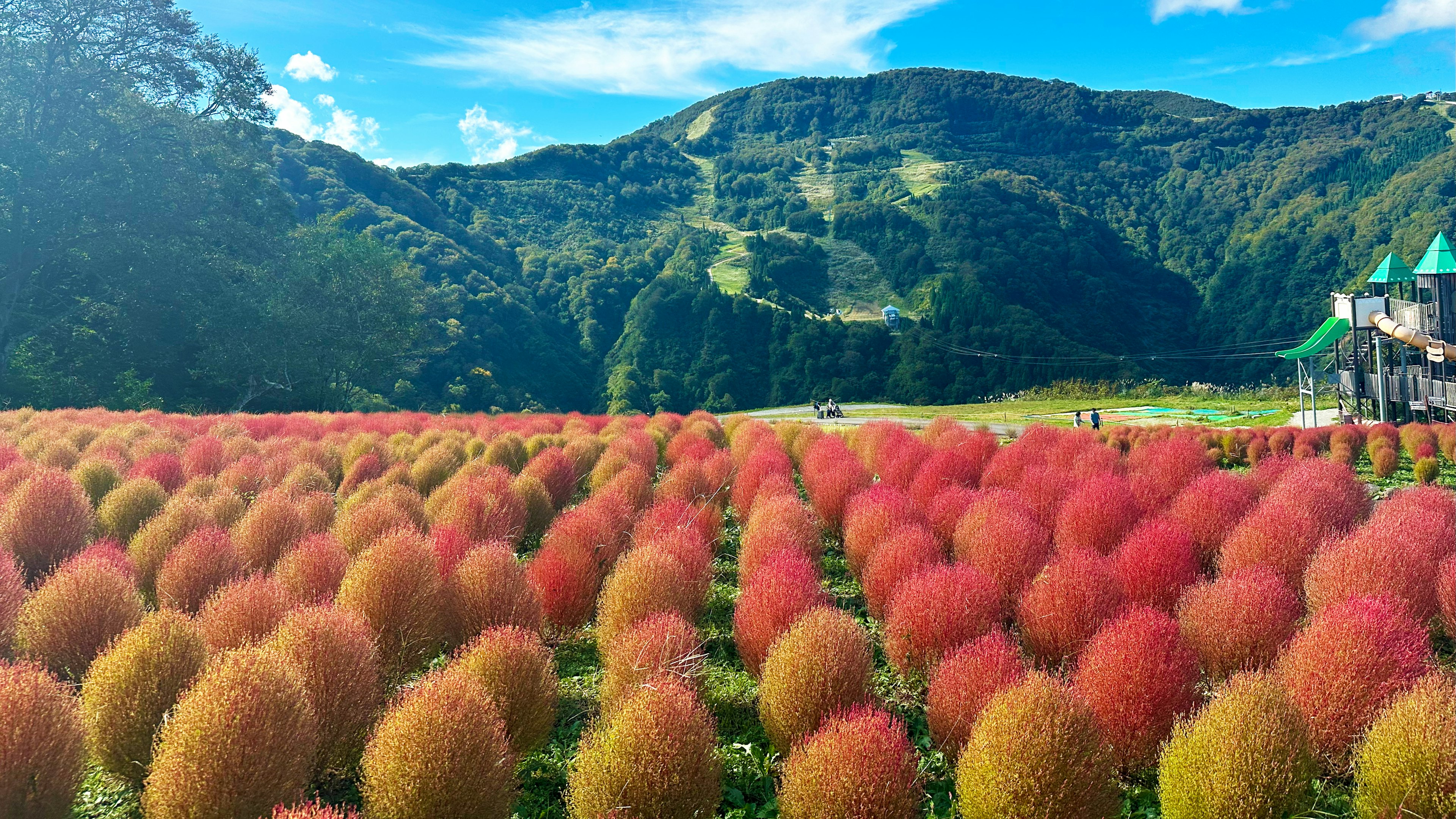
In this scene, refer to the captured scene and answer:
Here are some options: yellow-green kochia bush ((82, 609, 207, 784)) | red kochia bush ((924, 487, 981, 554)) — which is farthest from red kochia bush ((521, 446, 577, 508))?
yellow-green kochia bush ((82, 609, 207, 784))

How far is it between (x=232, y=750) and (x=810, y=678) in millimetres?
3450

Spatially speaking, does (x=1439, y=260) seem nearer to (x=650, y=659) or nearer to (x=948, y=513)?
(x=948, y=513)

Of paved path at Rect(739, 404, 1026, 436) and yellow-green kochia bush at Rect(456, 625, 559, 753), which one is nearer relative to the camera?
yellow-green kochia bush at Rect(456, 625, 559, 753)

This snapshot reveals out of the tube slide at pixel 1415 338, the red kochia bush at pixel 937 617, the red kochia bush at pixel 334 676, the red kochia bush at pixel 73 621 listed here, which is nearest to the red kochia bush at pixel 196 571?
the red kochia bush at pixel 73 621

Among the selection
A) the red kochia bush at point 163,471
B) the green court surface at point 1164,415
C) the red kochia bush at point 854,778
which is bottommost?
the green court surface at point 1164,415

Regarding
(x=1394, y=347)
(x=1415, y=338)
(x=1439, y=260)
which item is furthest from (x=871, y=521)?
(x=1394, y=347)

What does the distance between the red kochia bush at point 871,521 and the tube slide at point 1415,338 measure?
978 inches

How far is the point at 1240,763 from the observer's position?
4.01 meters

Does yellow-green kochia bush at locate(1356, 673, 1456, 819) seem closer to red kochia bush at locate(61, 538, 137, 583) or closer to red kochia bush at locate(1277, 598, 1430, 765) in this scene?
red kochia bush at locate(1277, 598, 1430, 765)

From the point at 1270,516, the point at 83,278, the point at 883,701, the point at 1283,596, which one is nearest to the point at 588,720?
the point at 883,701

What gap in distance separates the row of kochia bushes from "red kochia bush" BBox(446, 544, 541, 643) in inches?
1.2

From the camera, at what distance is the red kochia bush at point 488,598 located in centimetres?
665

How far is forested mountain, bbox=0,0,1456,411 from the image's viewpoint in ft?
87.7

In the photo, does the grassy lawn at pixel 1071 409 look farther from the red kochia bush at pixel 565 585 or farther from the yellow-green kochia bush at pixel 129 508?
the yellow-green kochia bush at pixel 129 508
